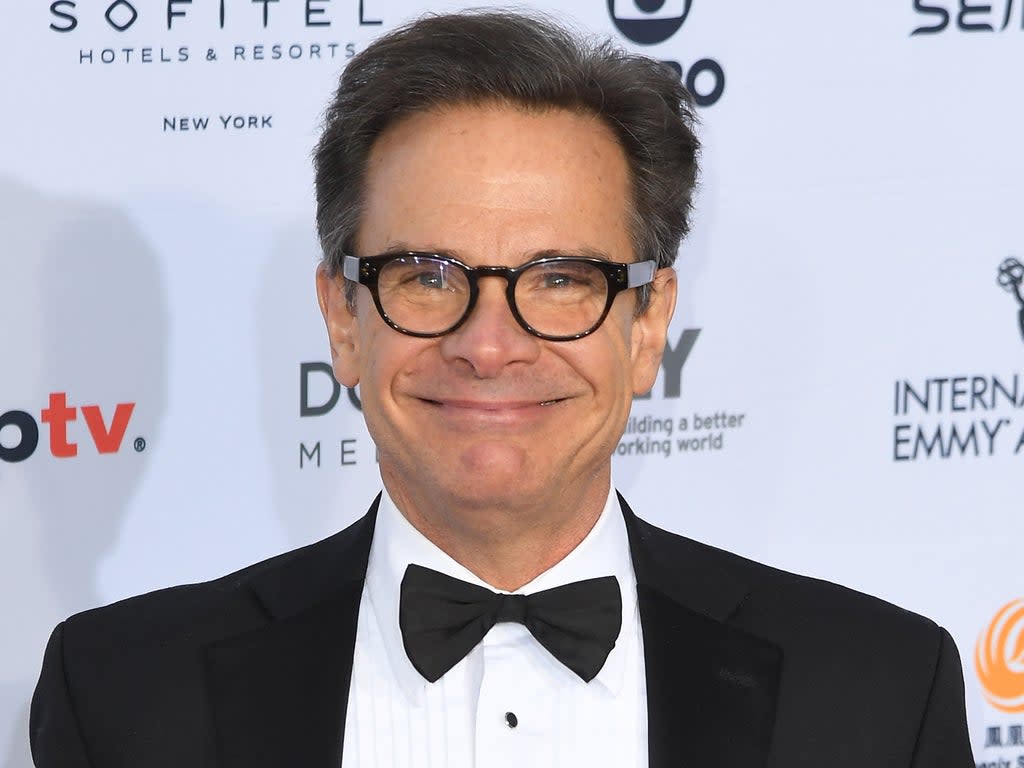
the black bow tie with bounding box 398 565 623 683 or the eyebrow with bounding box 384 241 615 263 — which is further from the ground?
the eyebrow with bounding box 384 241 615 263

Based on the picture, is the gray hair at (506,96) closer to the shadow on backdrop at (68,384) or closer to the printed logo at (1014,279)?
the shadow on backdrop at (68,384)

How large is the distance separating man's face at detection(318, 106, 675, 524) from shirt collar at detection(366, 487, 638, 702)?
0.27ft

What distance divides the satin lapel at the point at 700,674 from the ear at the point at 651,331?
0.23m

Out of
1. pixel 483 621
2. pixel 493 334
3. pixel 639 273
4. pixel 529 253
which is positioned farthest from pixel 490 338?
pixel 483 621

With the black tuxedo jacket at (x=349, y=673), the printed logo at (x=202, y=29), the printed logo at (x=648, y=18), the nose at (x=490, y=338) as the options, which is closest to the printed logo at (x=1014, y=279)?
the printed logo at (x=648, y=18)

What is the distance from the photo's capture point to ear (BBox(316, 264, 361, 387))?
5.94 ft

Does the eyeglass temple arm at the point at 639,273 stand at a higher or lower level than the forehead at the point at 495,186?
lower

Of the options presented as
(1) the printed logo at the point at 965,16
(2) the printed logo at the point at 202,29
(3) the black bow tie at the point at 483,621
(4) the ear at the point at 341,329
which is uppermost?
(1) the printed logo at the point at 965,16

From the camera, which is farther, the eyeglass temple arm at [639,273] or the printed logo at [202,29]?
the printed logo at [202,29]

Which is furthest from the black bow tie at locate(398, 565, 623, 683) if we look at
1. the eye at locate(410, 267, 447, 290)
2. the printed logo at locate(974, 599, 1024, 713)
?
the printed logo at locate(974, 599, 1024, 713)

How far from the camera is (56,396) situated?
7.89 feet

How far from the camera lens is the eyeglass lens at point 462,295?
164 centimetres

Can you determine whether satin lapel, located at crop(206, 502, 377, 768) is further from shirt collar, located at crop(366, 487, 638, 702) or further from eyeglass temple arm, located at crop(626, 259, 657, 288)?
eyeglass temple arm, located at crop(626, 259, 657, 288)

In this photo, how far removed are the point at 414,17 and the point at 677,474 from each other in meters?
0.96
